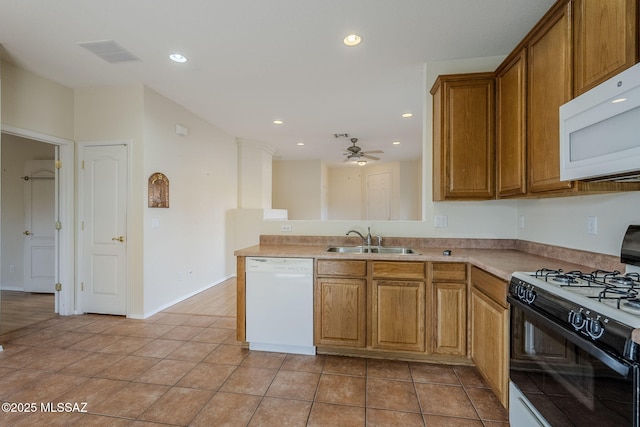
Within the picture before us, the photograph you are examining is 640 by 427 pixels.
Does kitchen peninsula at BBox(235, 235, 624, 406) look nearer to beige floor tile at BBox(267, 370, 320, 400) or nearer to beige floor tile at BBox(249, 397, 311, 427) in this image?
beige floor tile at BBox(267, 370, 320, 400)

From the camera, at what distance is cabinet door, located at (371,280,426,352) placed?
95.0 inches

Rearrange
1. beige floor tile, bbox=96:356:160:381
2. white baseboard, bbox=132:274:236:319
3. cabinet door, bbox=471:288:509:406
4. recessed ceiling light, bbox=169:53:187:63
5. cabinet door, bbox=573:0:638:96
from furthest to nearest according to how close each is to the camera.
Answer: white baseboard, bbox=132:274:236:319, recessed ceiling light, bbox=169:53:187:63, beige floor tile, bbox=96:356:160:381, cabinet door, bbox=471:288:509:406, cabinet door, bbox=573:0:638:96

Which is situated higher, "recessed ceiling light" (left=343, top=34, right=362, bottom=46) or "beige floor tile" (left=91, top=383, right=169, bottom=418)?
"recessed ceiling light" (left=343, top=34, right=362, bottom=46)

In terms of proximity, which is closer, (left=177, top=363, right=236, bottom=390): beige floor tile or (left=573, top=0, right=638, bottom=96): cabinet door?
(left=573, top=0, right=638, bottom=96): cabinet door

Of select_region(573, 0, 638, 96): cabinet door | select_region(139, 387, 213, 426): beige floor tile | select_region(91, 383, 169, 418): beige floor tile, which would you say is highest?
select_region(573, 0, 638, 96): cabinet door

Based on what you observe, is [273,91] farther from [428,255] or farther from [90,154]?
[428,255]

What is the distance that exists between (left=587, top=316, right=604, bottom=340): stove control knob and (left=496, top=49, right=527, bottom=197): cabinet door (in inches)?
49.7

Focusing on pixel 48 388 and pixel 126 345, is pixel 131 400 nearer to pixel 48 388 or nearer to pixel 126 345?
pixel 48 388

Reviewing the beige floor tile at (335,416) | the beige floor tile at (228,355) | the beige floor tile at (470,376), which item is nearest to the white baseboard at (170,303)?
the beige floor tile at (228,355)

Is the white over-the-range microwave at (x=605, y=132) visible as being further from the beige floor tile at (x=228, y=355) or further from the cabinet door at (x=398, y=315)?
the beige floor tile at (x=228, y=355)

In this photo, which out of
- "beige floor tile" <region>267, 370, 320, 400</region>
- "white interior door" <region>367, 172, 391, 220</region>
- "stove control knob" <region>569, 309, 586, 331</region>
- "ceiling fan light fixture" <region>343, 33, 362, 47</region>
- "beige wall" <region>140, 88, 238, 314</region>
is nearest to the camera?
"stove control knob" <region>569, 309, 586, 331</region>

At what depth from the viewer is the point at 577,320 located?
1123 mm

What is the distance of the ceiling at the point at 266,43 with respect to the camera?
2145 millimetres

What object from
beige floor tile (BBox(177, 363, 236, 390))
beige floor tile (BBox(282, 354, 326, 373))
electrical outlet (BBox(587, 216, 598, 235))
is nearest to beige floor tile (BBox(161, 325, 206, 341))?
beige floor tile (BBox(177, 363, 236, 390))
